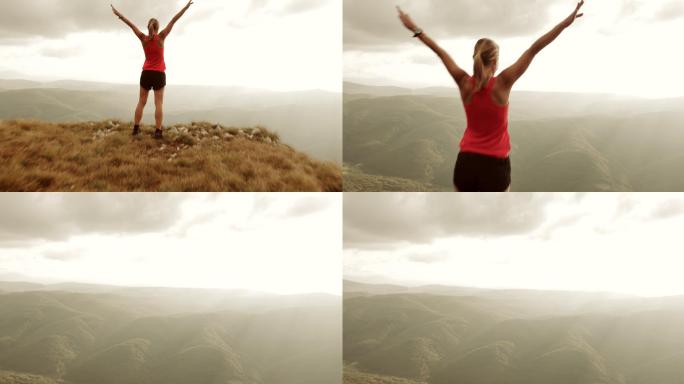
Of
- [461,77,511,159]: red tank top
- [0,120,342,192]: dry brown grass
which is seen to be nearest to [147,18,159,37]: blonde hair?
[0,120,342,192]: dry brown grass

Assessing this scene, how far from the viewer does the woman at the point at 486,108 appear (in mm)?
6145

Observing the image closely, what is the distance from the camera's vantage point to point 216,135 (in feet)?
61.4

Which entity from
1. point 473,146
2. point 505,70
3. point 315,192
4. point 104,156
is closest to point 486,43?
point 505,70

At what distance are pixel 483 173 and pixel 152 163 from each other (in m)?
9.89

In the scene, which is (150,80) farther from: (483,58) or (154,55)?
(483,58)

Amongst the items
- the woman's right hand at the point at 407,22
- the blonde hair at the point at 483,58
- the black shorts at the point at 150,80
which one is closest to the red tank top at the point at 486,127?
the blonde hair at the point at 483,58

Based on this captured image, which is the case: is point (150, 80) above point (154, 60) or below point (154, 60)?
below

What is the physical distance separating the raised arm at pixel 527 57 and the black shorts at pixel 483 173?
93 cm

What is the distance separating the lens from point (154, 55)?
13711 mm

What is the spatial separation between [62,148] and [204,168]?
454 cm

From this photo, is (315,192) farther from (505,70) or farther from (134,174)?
(505,70)

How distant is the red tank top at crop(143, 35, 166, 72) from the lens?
13.6 m

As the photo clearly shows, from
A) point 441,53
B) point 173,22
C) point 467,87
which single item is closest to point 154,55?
point 173,22

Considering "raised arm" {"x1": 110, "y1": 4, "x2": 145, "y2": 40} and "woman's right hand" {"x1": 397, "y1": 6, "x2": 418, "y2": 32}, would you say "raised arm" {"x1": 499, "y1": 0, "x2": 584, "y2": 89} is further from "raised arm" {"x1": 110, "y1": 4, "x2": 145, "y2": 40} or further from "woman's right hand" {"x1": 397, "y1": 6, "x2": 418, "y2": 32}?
"raised arm" {"x1": 110, "y1": 4, "x2": 145, "y2": 40}
